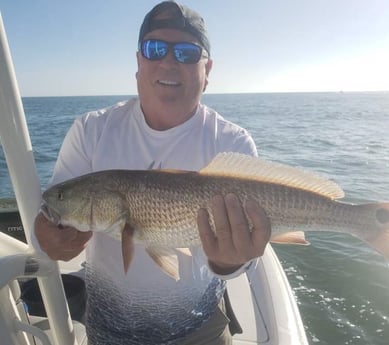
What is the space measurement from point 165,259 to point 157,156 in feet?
2.52

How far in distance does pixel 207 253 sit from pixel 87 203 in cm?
89

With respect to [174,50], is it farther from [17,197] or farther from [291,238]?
[291,238]

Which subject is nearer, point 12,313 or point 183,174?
point 12,313

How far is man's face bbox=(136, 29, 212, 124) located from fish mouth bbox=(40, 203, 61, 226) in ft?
3.38

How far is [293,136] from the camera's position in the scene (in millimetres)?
28609

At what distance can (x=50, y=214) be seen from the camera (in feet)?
8.10

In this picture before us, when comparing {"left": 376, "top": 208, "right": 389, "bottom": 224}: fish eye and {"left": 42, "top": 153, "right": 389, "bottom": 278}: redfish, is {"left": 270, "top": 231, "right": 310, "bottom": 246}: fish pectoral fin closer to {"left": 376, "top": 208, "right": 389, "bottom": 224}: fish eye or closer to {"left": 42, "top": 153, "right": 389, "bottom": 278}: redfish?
{"left": 42, "top": 153, "right": 389, "bottom": 278}: redfish

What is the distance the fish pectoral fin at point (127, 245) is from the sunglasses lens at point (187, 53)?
1291 millimetres

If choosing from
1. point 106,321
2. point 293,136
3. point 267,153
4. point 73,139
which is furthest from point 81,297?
point 293,136

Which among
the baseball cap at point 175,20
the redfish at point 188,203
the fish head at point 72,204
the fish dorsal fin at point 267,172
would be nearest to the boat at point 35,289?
the fish head at point 72,204

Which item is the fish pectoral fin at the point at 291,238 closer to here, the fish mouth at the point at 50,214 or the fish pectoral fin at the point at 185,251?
the fish pectoral fin at the point at 185,251

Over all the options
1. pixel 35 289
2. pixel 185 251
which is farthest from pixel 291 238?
pixel 35 289

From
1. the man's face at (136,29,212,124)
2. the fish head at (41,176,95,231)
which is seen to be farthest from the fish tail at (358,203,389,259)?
the fish head at (41,176,95,231)

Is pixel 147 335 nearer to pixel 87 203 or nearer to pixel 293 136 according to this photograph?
pixel 87 203
